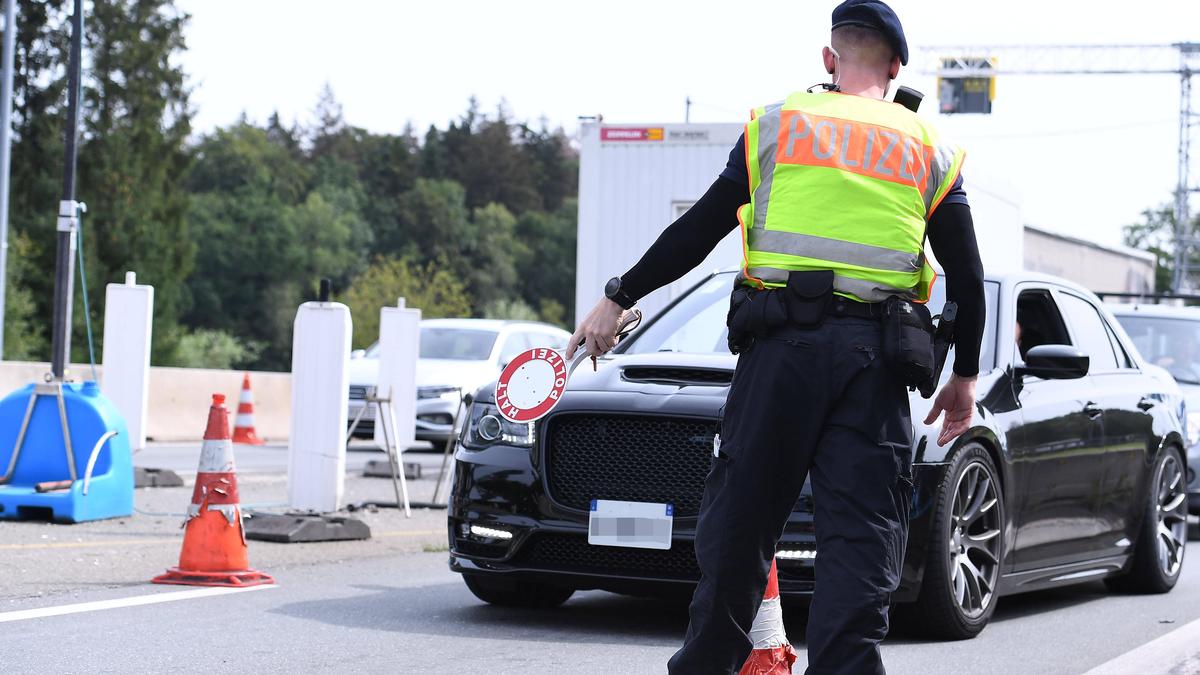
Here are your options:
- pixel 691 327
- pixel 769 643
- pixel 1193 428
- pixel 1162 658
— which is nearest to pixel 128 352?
pixel 691 327

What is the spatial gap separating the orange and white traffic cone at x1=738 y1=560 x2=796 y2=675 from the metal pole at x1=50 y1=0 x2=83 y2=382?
9.03 m

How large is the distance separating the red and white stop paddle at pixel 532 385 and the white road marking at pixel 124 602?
8.53 feet

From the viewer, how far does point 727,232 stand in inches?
162

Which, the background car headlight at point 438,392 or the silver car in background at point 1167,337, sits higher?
the silver car in background at point 1167,337

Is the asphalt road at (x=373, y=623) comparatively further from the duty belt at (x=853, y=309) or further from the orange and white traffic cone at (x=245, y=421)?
the orange and white traffic cone at (x=245, y=421)

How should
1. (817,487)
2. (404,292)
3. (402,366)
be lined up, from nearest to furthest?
(817,487) → (402,366) → (404,292)

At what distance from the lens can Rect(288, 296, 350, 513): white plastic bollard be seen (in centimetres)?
1020

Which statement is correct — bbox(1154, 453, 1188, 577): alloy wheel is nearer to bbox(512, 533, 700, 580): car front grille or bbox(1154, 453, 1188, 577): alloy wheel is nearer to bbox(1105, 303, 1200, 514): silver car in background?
bbox(512, 533, 700, 580): car front grille

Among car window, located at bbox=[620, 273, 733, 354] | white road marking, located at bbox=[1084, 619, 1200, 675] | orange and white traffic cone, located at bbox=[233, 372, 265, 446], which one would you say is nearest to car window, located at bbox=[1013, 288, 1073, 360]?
car window, located at bbox=[620, 273, 733, 354]

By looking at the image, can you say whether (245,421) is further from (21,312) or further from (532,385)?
(21,312)

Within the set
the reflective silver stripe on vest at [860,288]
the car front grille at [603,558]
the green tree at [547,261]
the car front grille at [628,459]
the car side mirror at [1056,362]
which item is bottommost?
the car front grille at [603,558]

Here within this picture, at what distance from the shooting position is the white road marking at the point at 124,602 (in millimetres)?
6598

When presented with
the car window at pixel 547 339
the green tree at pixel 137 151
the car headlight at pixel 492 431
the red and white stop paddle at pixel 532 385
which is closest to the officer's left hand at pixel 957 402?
the red and white stop paddle at pixel 532 385

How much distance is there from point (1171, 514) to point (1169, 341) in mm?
4781
